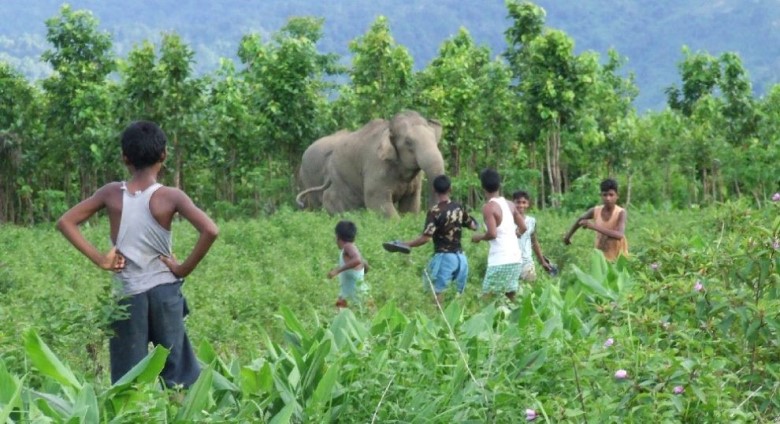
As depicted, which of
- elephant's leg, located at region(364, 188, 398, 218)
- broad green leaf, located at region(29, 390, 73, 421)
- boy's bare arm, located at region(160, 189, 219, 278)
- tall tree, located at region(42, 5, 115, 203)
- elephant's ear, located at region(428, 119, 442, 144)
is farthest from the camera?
tall tree, located at region(42, 5, 115, 203)

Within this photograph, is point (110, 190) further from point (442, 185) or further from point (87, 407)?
point (442, 185)

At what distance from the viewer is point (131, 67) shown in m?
25.1

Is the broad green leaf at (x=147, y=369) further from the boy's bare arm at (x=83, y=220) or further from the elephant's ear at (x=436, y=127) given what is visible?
the elephant's ear at (x=436, y=127)

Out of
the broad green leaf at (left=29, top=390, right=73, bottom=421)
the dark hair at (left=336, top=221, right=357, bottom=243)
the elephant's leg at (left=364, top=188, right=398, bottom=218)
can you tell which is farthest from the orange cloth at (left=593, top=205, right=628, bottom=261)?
the elephant's leg at (left=364, top=188, right=398, bottom=218)

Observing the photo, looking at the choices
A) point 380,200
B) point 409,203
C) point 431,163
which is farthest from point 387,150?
point 409,203

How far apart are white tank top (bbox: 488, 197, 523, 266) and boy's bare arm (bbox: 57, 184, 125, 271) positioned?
444cm

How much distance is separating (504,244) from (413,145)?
11.5 meters

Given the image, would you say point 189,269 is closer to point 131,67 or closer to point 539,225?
point 539,225

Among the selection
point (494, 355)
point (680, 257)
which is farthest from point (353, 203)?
point (494, 355)

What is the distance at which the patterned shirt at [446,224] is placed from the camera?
37.3 feet

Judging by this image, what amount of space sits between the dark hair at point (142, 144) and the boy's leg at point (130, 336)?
2.00 feet

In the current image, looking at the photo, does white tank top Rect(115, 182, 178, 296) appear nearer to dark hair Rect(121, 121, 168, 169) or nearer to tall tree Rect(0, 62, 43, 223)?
dark hair Rect(121, 121, 168, 169)

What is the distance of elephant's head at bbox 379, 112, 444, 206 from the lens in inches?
857

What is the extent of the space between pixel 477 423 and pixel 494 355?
55 centimetres
